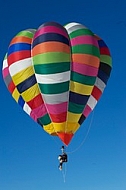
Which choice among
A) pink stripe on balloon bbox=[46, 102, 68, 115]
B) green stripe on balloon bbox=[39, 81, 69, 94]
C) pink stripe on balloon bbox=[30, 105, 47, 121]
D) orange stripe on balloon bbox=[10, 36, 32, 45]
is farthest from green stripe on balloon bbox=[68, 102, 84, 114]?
orange stripe on balloon bbox=[10, 36, 32, 45]

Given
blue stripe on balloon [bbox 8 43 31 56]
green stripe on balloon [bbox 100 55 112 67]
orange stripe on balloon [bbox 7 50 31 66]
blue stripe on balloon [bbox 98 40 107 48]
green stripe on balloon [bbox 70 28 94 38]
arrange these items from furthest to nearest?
blue stripe on balloon [bbox 98 40 107 48]
green stripe on balloon [bbox 100 55 112 67]
blue stripe on balloon [bbox 8 43 31 56]
green stripe on balloon [bbox 70 28 94 38]
orange stripe on balloon [bbox 7 50 31 66]

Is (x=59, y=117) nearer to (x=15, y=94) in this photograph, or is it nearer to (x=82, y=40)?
(x=15, y=94)

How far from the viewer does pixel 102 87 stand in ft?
113

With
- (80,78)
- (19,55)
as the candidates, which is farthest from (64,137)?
(19,55)

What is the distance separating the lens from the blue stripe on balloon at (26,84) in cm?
3291

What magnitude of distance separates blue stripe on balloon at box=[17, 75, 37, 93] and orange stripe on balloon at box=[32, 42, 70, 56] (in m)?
1.50

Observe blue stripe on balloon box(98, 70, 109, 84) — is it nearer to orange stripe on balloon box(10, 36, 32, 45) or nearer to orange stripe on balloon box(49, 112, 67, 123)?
orange stripe on balloon box(49, 112, 67, 123)

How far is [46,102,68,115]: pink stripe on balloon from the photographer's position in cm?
3262

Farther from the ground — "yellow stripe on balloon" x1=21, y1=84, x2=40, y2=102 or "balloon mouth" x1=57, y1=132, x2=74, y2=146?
"yellow stripe on balloon" x1=21, y1=84, x2=40, y2=102

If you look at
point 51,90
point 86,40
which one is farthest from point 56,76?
point 86,40

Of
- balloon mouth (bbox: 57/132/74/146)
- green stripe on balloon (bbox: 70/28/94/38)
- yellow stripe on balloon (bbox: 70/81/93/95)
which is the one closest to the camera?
yellow stripe on balloon (bbox: 70/81/93/95)

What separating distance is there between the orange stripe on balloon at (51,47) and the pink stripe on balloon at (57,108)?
3050 mm

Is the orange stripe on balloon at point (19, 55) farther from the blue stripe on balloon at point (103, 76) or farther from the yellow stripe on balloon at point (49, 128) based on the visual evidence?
the blue stripe on balloon at point (103, 76)

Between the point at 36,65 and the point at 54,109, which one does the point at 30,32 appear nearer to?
the point at 36,65
